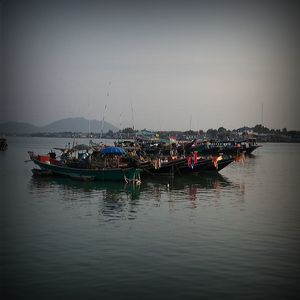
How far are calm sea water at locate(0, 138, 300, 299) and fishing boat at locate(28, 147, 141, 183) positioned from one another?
481 centimetres

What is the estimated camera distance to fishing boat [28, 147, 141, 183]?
121 ft

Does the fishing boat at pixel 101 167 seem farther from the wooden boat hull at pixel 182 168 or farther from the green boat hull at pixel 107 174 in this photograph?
the wooden boat hull at pixel 182 168

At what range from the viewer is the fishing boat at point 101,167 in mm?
37031

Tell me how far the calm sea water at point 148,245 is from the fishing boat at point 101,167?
4809 millimetres

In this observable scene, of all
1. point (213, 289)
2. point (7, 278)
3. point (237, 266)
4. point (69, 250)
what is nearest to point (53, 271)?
point (7, 278)

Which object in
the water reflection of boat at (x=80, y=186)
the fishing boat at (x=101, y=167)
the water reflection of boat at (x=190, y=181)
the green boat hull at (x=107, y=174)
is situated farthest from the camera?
the water reflection of boat at (x=190, y=181)

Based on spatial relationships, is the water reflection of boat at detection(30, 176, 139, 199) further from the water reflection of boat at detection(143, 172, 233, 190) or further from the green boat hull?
the water reflection of boat at detection(143, 172, 233, 190)

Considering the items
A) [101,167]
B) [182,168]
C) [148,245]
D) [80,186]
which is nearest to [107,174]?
[101,167]

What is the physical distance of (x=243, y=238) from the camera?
18.7 m

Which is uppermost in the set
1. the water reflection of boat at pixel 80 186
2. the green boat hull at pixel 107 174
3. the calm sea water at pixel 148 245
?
the green boat hull at pixel 107 174

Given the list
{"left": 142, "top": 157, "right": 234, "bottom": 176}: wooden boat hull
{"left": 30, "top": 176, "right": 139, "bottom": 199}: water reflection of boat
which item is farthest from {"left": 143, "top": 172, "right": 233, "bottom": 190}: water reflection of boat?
{"left": 30, "top": 176, "right": 139, "bottom": 199}: water reflection of boat

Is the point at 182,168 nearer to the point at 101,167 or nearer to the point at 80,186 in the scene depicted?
the point at 101,167

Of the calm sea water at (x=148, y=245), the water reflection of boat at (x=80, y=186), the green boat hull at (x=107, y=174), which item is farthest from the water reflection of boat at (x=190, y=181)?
the calm sea water at (x=148, y=245)

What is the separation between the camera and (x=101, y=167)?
3834 centimetres
